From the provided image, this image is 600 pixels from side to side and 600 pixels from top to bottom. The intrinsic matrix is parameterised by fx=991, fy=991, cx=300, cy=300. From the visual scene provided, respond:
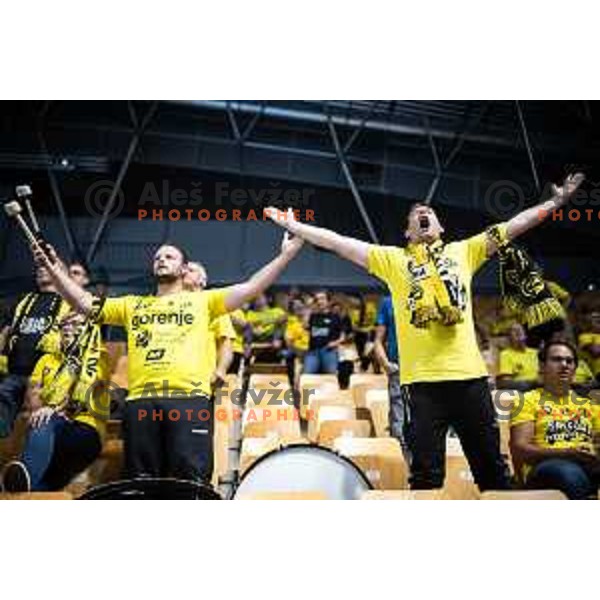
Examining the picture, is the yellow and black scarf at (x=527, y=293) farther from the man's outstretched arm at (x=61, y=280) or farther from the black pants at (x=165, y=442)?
the man's outstretched arm at (x=61, y=280)

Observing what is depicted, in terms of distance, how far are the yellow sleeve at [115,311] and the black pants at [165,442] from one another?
0.92 ft

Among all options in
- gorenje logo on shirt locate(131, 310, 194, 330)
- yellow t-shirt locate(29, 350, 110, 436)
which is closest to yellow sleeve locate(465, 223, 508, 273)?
gorenje logo on shirt locate(131, 310, 194, 330)

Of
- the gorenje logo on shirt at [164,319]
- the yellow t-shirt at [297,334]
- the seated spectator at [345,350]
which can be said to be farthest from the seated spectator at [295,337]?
the gorenje logo on shirt at [164,319]

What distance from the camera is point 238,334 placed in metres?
3.40

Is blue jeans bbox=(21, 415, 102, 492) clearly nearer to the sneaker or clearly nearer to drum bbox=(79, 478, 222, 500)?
the sneaker

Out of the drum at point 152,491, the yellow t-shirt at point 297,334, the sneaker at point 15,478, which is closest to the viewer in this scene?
the drum at point 152,491

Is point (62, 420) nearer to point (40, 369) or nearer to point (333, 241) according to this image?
point (40, 369)

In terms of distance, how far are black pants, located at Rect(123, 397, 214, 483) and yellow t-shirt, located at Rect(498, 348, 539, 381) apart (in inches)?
40.9

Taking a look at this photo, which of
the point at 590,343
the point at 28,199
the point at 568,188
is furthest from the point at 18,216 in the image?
the point at 590,343

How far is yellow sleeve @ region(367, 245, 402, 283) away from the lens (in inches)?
131

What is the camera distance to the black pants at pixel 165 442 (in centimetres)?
331
